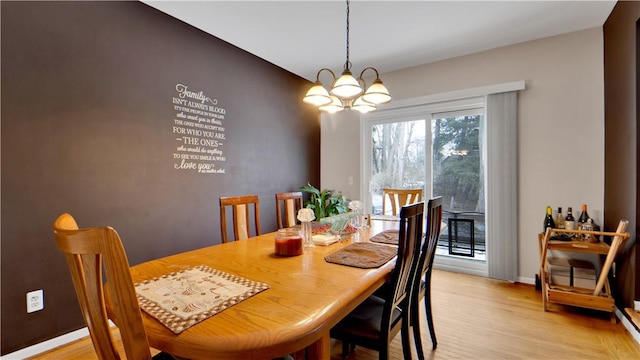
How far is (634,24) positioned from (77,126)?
4031 millimetres

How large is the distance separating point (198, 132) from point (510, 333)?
10.3ft

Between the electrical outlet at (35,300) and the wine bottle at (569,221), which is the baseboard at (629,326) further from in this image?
the electrical outlet at (35,300)

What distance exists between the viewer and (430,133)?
3.67 metres

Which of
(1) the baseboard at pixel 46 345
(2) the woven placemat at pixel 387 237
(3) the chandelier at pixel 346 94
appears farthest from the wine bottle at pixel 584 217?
(1) the baseboard at pixel 46 345

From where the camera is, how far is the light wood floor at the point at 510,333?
1874 mm

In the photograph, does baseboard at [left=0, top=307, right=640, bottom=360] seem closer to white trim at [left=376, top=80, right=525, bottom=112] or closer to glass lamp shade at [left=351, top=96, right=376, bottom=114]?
white trim at [left=376, top=80, right=525, bottom=112]

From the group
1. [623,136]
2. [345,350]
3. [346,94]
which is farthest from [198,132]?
[623,136]

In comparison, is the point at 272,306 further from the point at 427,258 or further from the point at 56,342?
the point at 56,342

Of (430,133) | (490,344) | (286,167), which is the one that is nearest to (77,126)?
(286,167)

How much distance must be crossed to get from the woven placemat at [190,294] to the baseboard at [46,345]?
157cm

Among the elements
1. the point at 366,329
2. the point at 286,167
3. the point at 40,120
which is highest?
the point at 40,120

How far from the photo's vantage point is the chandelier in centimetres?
192

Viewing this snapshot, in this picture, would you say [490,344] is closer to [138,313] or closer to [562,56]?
[138,313]

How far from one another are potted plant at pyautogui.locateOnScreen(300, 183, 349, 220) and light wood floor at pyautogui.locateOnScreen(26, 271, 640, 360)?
5.24ft
